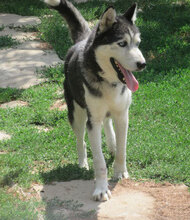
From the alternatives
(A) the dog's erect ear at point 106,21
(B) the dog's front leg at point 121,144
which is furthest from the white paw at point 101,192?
(A) the dog's erect ear at point 106,21

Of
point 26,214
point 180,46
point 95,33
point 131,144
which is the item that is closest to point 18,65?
point 180,46

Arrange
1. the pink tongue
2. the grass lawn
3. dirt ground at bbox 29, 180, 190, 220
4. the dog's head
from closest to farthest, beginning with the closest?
1. dirt ground at bbox 29, 180, 190, 220
2. the dog's head
3. the pink tongue
4. the grass lawn

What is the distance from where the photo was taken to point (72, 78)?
4977 mm

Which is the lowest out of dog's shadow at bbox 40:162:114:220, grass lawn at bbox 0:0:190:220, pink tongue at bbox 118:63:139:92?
grass lawn at bbox 0:0:190:220

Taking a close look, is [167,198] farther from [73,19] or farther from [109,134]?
[73,19]

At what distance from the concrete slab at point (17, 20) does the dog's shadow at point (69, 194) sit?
6042 mm

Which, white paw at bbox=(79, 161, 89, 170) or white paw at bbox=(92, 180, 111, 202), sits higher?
white paw at bbox=(92, 180, 111, 202)

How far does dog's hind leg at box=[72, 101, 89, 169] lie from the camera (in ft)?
17.0

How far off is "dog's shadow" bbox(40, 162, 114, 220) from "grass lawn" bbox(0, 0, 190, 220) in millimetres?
22

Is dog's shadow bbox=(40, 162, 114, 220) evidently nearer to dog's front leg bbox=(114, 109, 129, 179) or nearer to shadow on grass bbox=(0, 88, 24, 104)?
dog's front leg bbox=(114, 109, 129, 179)

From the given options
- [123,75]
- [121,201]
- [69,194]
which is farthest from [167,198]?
[123,75]

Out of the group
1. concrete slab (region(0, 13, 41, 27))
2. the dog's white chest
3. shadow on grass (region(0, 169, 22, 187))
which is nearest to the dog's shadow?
shadow on grass (region(0, 169, 22, 187))

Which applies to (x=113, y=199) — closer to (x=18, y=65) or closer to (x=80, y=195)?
(x=80, y=195)

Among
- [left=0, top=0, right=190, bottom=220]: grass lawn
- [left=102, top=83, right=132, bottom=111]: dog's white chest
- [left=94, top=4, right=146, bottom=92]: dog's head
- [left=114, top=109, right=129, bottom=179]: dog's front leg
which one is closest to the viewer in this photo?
[left=94, top=4, right=146, bottom=92]: dog's head
